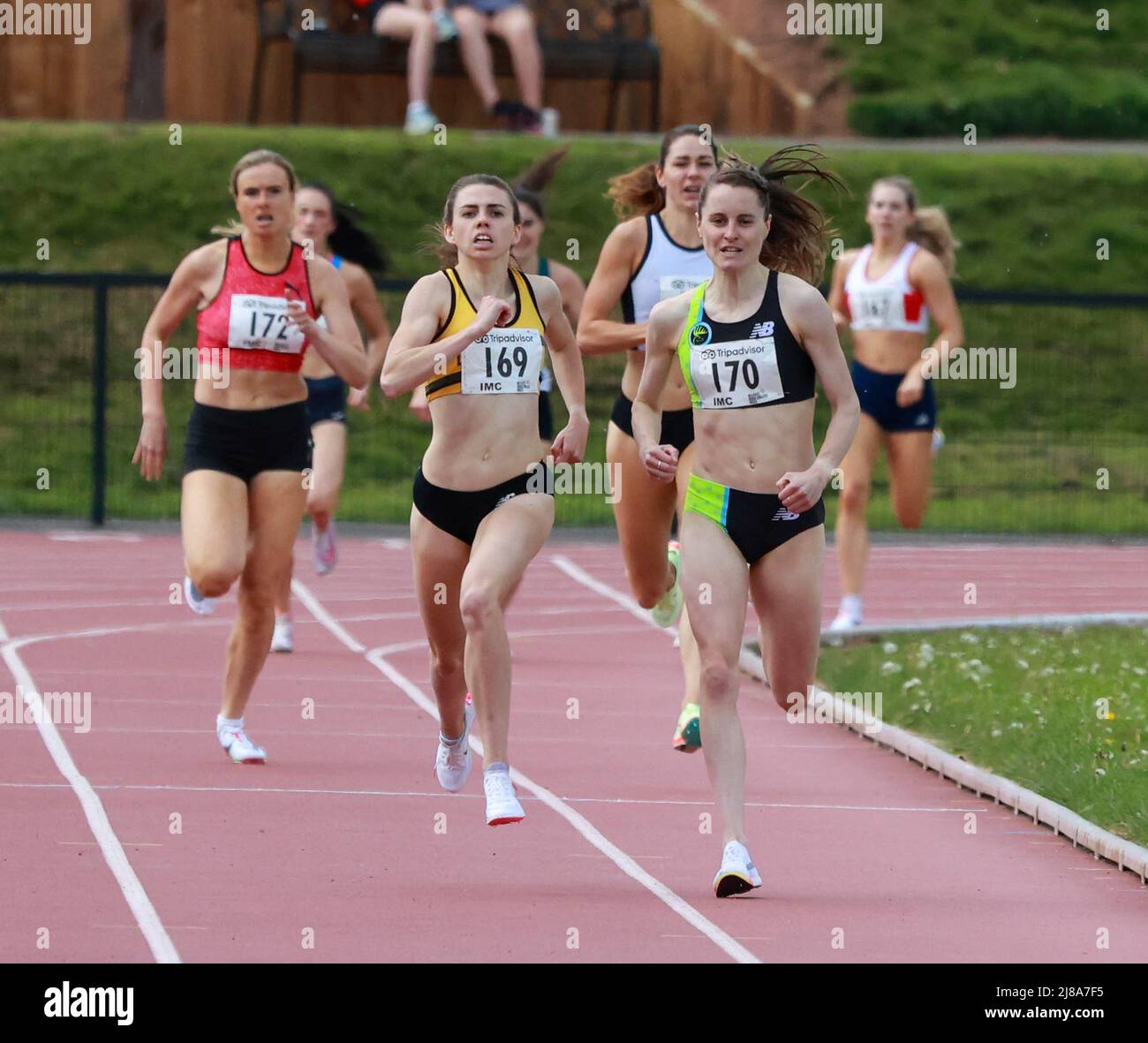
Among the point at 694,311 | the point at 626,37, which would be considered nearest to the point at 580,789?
the point at 694,311

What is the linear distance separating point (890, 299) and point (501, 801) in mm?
6549

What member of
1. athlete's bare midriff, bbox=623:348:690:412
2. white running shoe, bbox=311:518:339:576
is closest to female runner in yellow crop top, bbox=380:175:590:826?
athlete's bare midriff, bbox=623:348:690:412

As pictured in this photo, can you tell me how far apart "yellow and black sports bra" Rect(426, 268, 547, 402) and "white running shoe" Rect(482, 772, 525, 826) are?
1259 millimetres

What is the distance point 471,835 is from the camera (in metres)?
9.00

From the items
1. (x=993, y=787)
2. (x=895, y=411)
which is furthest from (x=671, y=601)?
(x=895, y=411)

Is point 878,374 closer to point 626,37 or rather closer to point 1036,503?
point 1036,503

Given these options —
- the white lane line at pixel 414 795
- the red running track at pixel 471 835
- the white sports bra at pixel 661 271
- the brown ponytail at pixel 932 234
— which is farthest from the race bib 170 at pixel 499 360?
the brown ponytail at pixel 932 234

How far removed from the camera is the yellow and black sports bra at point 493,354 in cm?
872

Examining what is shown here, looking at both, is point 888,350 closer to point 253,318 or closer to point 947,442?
point 253,318

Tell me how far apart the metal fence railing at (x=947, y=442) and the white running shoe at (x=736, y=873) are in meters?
12.9

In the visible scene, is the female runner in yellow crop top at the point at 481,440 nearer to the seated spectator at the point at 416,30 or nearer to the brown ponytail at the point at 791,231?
the brown ponytail at the point at 791,231

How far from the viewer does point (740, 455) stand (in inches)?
327

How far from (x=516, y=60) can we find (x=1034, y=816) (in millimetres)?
16942

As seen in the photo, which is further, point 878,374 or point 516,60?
point 516,60
